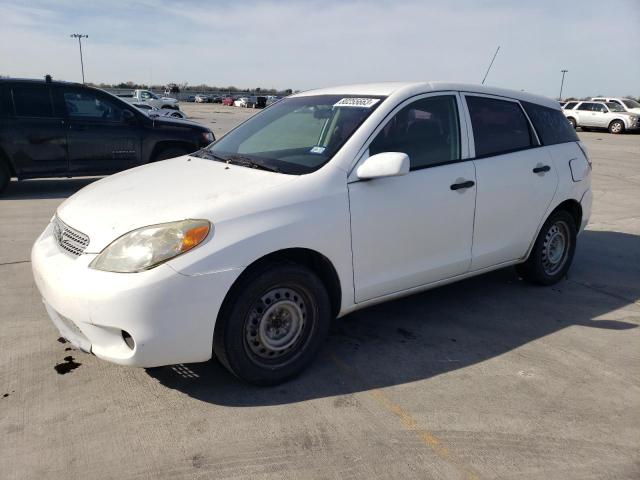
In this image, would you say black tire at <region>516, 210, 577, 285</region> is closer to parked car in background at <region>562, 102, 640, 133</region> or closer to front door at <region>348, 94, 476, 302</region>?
front door at <region>348, 94, 476, 302</region>

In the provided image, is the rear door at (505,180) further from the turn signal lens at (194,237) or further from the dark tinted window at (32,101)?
the dark tinted window at (32,101)

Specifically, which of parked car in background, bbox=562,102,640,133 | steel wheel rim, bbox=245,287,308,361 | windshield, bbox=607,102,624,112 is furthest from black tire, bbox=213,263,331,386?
windshield, bbox=607,102,624,112

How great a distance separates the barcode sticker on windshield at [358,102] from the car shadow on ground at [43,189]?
6.38 metres

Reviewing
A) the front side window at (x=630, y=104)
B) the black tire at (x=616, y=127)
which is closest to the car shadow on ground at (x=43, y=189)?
the black tire at (x=616, y=127)

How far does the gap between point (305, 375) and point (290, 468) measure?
34.4 inches

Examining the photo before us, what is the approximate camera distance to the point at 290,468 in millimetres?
2562

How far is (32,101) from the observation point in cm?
856

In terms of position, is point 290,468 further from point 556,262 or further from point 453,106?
point 556,262

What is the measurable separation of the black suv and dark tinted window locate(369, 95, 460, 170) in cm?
645

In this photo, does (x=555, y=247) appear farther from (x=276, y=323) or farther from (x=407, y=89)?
(x=276, y=323)

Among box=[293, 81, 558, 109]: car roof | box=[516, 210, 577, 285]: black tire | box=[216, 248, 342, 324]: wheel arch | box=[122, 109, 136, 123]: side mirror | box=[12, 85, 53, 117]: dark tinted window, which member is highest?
box=[12, 85, 53, 117]: dark tinted window

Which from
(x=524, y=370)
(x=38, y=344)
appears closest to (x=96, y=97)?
(x=38, y=344)

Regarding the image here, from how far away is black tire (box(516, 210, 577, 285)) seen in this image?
4824 mm

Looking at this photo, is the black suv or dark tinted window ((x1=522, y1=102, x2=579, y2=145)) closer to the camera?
dark tinted window ((x1=522, y1=102, x2=579, y2=145))
